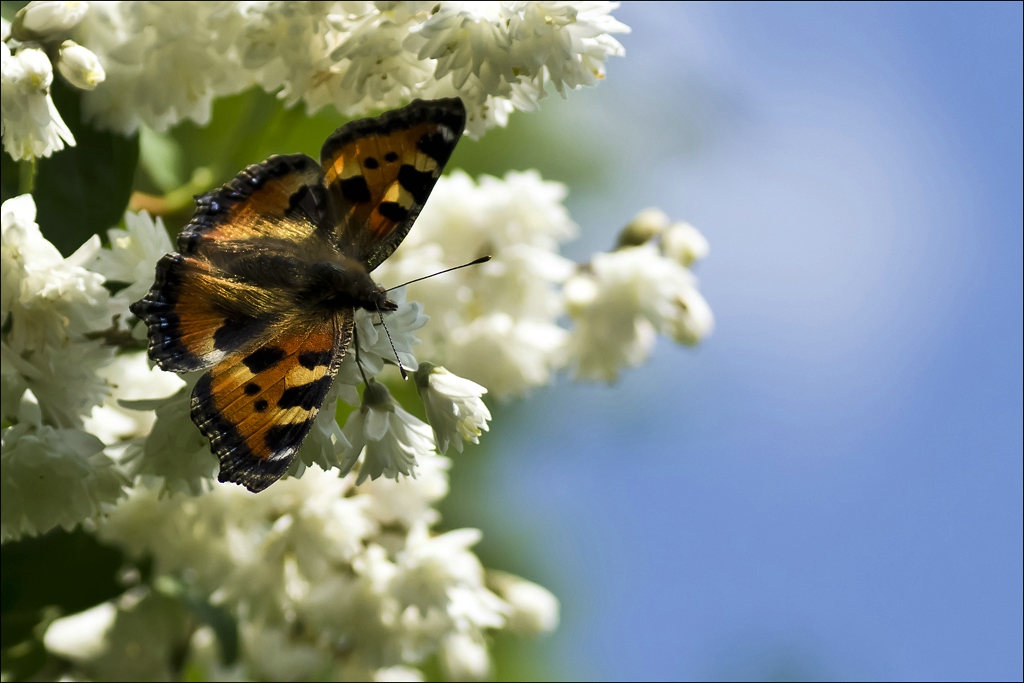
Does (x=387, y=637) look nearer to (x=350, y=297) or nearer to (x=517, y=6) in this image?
(x=350, y=297)

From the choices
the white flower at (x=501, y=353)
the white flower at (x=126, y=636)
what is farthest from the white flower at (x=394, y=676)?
the white flower at (x=501, y=353)

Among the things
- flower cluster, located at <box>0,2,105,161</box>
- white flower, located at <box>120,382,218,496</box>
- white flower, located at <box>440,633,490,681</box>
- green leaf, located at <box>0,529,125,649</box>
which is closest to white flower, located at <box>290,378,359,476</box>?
white flower, located at <box>120,382,218,496</box>

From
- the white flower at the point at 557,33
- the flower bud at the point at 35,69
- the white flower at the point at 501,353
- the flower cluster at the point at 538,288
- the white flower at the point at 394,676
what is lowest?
the white flower at the point at 394,676

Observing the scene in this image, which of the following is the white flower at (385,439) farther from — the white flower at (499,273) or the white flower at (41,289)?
the white flower at (499,273)

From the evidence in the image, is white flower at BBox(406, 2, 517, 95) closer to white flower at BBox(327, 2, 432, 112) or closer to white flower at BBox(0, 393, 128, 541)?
white flower at BBox(327, 2, 432, 112)

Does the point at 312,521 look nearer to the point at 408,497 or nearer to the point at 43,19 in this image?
the point at 408,497

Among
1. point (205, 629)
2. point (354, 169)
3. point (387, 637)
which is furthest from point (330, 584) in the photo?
point (354, 169)
